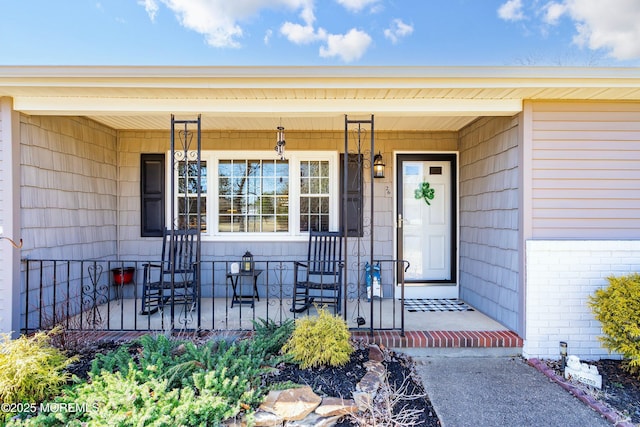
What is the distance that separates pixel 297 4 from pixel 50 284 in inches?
288

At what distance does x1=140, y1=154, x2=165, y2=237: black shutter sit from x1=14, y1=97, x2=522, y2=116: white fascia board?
152cm

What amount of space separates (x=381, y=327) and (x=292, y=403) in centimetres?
146

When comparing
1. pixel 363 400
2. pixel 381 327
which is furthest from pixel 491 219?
pixel 363 400

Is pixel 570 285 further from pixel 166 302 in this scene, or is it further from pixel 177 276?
pixel 177 276

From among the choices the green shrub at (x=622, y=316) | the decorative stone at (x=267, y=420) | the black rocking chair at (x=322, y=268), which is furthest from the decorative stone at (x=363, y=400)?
the green shrub at (x=622, y=316)

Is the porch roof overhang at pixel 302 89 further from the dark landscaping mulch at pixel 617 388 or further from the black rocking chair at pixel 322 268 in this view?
the dark landscaping mulch at pixel 617 388

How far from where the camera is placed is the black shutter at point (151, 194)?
480cm

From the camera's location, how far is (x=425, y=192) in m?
4.86

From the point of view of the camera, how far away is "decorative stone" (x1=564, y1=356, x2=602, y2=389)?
8.81 feet

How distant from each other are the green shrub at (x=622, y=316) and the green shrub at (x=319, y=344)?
6.86 feet

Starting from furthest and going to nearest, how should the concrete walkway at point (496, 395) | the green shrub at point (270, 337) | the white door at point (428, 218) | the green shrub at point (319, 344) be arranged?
the white door at point (428, 218)
the green shrub at point (270, 337)
the green shrub at point (319, 344)
the concrete walkway at point (496, 395)

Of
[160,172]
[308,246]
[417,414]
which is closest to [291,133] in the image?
[308,246]

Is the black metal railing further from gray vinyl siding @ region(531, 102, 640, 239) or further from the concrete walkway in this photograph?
gray vinyl siding @ region(531, 102, 640, 239)

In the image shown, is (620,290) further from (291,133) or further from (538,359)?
(291,133)
